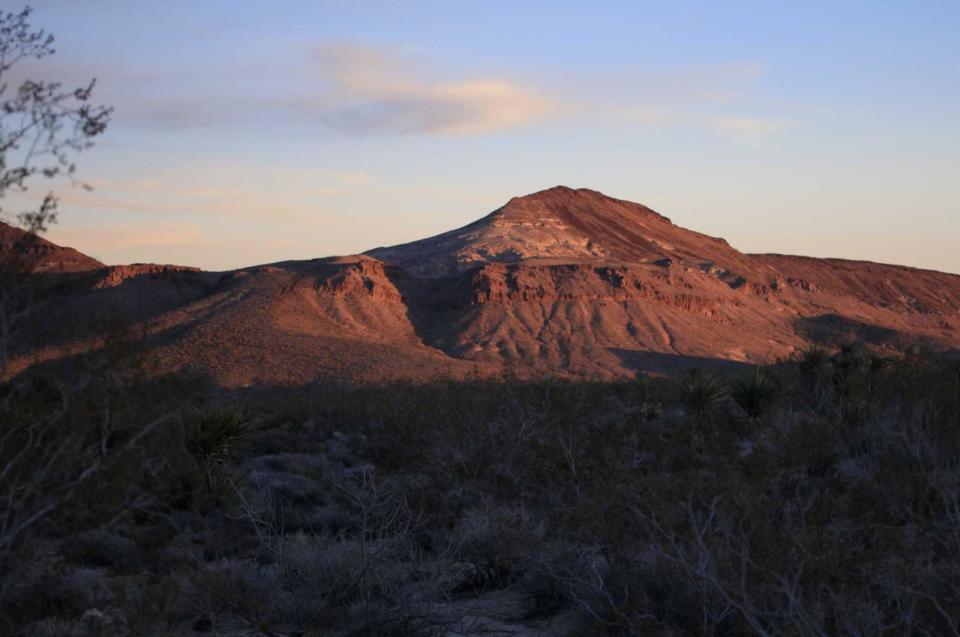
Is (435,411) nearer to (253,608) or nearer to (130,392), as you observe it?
(253,608)

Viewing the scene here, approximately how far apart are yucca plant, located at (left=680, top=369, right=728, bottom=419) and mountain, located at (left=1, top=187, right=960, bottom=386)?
18149 millimetres

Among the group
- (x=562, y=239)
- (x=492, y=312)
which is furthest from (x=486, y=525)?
(x=562, y=239)

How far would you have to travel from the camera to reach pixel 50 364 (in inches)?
229

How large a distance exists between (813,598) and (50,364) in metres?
4.95

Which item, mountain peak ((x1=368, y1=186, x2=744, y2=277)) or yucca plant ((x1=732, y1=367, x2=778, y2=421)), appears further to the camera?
mountain peak ((x1=368, y1=186, x2=744, y2=277))

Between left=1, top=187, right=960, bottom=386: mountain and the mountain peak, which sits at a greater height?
the mountain peak

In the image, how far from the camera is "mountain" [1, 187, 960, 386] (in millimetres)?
47844

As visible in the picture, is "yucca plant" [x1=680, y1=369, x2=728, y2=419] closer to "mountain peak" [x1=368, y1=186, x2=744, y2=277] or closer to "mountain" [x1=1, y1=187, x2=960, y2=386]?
"mountain" [x1=1, y1=187, x2=960, y2=386]

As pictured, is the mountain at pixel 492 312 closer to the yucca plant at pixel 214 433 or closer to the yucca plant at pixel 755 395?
the yucca plant at pixel 755 395

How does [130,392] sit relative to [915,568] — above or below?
above

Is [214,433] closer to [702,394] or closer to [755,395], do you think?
[702,394]

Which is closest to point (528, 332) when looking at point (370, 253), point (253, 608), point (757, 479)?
point (370, 253)

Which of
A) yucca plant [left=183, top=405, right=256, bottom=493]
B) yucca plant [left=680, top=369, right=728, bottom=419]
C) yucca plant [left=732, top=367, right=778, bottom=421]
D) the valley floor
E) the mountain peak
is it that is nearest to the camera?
the valley floor

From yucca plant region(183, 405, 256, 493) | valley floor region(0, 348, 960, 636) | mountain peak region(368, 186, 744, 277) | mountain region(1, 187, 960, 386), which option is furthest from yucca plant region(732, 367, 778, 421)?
mountain peak region(368, 186, 744, 277)
